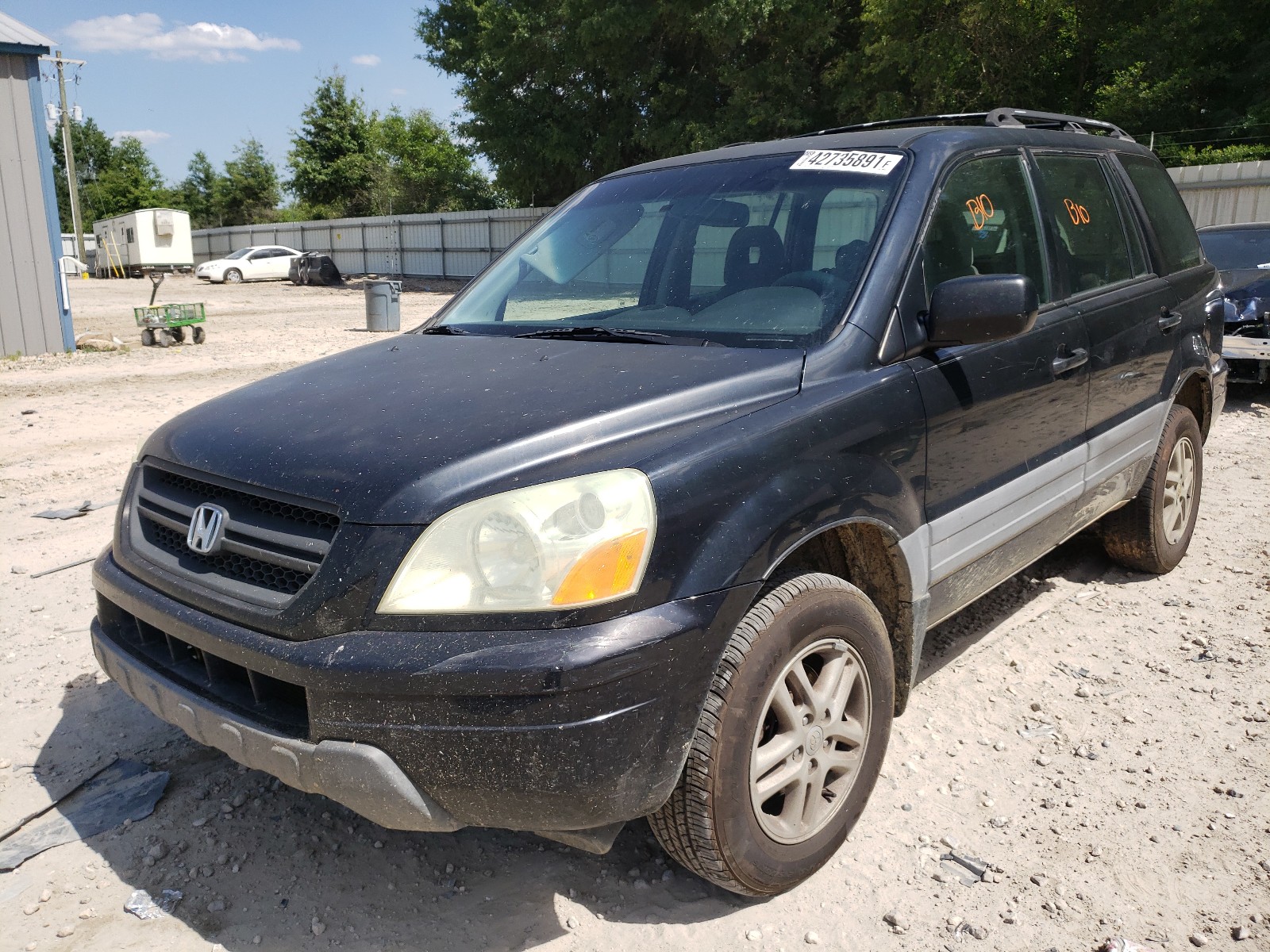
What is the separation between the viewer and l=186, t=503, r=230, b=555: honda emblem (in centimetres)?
231

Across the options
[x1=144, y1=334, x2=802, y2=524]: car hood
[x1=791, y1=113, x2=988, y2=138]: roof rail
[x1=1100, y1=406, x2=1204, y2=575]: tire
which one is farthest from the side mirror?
[x1=1100, y1=406, x2=1204, y2=575]: tire

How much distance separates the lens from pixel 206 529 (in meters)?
2.34

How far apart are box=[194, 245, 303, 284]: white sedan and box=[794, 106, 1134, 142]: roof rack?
3571cm

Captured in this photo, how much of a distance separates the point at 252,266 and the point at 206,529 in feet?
124

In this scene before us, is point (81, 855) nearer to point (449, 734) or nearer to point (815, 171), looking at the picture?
point (449, 734)

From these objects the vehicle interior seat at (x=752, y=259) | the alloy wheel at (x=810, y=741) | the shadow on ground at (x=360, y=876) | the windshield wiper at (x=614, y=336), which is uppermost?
the vehicle interior seat at (x=752, y=259)

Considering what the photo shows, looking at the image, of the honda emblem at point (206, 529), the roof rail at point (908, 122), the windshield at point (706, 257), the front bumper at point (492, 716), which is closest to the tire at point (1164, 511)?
the roof rail at point (908, 122)

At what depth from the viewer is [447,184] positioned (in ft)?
145

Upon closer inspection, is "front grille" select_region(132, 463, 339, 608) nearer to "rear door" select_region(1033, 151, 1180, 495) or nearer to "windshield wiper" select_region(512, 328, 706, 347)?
"windshield wiper" select_region(512, 328, 706, 347)

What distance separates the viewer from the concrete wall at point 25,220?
1245cm

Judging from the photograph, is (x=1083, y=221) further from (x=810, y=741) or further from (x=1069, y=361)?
(x=810, y=741)

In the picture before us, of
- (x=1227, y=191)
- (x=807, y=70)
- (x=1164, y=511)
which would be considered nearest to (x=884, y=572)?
(x=1164, y=511)

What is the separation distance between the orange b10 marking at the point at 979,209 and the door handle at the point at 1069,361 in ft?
1.74

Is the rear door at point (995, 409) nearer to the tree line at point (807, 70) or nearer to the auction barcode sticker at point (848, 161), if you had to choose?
the auction barcode sticker at point (848, 161)
